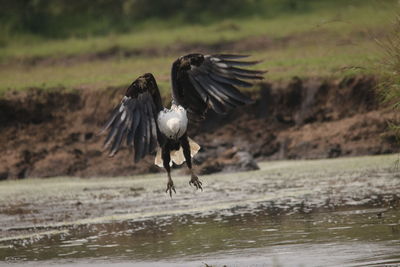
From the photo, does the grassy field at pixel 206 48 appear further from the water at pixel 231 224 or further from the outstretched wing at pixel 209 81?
the outstretched wing at pixel 209 81

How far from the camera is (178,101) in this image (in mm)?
10117

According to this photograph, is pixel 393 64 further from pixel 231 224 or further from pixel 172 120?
pixel 231 224

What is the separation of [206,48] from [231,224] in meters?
13.9

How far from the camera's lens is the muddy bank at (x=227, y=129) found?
1689 cm

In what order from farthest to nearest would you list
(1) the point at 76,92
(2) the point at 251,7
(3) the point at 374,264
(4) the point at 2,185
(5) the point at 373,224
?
(2) the point at 251,7, (1) the point at 76,92, (4) the point at 2,185, (5) the point at 373,224, (3) the point at 374,264

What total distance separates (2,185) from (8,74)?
6.67 m

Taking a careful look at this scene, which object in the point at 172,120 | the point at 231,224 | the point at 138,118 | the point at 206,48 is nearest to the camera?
the point at 138,118

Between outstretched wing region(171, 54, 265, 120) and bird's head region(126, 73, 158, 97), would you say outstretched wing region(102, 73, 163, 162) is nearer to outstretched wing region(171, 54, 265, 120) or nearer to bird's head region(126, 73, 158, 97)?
bird's head region(126, 73, 158, 97)

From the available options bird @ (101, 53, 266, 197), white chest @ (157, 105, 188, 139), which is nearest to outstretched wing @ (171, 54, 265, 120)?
bird @ (101, 53, 266, 197)

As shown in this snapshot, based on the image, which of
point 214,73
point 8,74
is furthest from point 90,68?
point 214,73

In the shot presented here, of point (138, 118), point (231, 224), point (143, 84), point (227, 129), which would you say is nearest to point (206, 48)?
point (227, 129)

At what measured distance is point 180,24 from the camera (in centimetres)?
2722

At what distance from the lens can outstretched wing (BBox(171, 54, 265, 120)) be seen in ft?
32.3

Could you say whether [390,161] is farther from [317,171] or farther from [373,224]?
[373,224]
